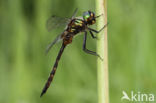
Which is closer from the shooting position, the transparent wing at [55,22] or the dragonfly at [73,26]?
the dragonfly at [73,26]

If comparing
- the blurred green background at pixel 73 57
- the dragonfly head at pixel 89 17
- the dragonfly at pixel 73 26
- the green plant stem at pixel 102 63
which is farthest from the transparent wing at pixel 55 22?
the green plant stem at pixel 102 63

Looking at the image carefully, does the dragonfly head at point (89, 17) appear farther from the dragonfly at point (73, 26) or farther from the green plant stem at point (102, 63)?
the green plant stem at point (102, 63)

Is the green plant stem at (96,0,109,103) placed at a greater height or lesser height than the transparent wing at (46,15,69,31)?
lesser

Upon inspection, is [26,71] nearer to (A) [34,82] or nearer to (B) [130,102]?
(A) [34,82]

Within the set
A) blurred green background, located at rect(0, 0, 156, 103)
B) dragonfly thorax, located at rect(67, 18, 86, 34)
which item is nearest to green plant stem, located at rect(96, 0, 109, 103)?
dragonfly thorax, located at rect(67, 18, 86, 34)

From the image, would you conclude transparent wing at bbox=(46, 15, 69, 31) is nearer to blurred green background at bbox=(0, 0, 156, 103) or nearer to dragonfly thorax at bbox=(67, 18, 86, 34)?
dragonfly thorax at bbox=(67, 18, 86, 34)

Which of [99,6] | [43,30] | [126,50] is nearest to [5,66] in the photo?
[43,30]
